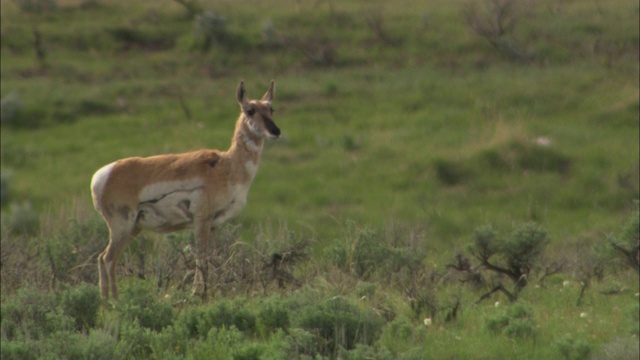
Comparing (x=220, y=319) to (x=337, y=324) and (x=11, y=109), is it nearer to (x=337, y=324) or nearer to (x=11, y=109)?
(x=337, y=324)

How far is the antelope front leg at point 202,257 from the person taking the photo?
11.3 metres

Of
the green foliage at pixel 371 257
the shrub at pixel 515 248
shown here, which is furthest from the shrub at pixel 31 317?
the shrub at pixel 515 248

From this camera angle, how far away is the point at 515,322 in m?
9.85

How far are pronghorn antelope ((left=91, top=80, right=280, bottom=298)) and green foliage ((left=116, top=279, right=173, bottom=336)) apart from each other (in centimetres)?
92

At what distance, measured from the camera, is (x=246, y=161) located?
464 inches

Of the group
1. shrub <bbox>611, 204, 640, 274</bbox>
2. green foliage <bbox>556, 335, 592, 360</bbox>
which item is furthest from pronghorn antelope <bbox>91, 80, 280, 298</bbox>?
shrub <bbox>611, 204, 640, 274</bbox>

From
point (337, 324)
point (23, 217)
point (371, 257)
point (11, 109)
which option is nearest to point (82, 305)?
point (337, 324)

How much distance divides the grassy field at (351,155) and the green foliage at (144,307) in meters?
0.03

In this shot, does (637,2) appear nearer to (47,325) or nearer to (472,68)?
(472,68)

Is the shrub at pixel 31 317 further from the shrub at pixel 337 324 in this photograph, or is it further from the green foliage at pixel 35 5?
the green foliage at pixel 35 5

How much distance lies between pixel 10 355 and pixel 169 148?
17.4m

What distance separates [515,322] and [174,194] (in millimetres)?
3452

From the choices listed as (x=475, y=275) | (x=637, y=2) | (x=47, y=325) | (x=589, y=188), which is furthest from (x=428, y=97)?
(x=47, y=325)

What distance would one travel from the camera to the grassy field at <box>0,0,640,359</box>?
10117mm
